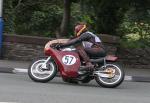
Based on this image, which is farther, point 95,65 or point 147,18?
point 147,18

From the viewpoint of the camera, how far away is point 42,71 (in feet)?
44.8

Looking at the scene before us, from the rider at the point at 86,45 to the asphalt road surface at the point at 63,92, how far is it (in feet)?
2.30

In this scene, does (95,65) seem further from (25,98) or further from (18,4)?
(18,4)

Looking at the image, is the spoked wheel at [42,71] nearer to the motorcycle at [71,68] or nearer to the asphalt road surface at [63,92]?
the motorcycle at [71,68]

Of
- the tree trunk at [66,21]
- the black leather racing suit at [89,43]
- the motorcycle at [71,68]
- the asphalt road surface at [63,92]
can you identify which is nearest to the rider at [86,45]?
the black leather racing suit at [89,43]

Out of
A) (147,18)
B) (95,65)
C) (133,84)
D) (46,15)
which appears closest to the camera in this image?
(95,65)

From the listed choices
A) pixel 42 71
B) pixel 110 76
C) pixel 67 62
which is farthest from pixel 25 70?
pixel 110 76

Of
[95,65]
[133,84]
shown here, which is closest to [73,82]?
[95,65]

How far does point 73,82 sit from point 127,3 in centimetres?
548

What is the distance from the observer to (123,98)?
11.6 metres

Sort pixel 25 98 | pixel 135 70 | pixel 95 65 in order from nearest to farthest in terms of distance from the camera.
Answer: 1. pixel 25 98
2. pixel 95 65
3. pixel 135 70

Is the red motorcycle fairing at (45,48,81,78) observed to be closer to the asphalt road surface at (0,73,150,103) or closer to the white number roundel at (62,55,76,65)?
the white number roundel at (62,55,76,65)

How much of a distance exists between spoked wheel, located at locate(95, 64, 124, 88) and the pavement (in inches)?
94.9

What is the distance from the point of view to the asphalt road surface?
10742 millimetres
